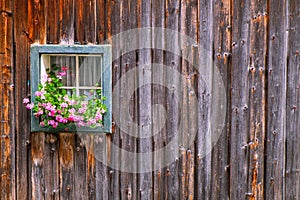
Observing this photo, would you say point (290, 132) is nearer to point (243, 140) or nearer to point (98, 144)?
point (243, 140)

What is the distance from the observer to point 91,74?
3516 millimetres

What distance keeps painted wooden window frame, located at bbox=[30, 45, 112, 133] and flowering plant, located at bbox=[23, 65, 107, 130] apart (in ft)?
0.16

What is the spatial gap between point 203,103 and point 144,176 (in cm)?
88

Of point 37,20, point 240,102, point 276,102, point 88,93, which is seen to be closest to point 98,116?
point 88,93

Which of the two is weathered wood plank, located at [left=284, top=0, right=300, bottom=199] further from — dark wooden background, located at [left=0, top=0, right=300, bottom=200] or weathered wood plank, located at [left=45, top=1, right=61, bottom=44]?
→ weathered wood plank, located at [left=45, top=1, right=61, bottom=44]

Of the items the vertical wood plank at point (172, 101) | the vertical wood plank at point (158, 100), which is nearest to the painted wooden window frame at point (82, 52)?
the vertical wood plank at point (158, 100)

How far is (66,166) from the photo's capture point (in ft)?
11.6

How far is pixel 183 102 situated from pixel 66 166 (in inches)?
49.5

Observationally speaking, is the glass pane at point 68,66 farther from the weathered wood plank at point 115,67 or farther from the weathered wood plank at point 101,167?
the weathered wood plank at point 101,167

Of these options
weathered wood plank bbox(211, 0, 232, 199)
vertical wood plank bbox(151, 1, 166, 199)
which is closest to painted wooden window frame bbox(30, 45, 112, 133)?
vertical wood plank bbox(151, 1, 166, 199)

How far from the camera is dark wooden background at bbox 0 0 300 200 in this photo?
339 cm

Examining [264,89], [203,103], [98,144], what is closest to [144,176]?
[98,144]

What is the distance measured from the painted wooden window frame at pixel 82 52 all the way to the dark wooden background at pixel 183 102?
78 millimetres

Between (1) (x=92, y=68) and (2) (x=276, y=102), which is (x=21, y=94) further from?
(2) (x=276, y=102)
